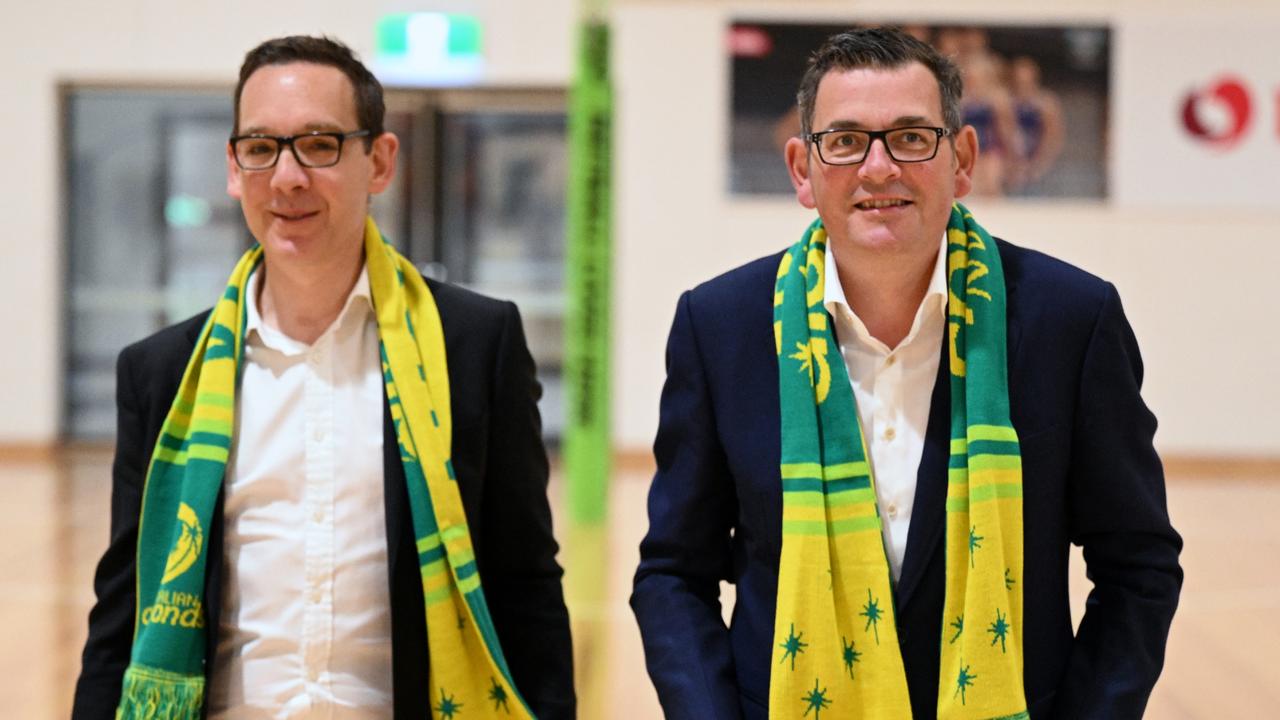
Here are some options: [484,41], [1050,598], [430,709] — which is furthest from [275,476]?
[484,41]

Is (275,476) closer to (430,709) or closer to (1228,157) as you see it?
(430,709)

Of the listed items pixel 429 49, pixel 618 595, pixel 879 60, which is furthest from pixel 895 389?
pixel 429 49

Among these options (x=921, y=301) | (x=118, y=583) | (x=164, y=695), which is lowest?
(x=164, y=695)

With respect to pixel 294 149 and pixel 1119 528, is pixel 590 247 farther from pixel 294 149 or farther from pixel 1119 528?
pixel 1119 528

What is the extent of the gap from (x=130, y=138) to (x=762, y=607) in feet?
34.6

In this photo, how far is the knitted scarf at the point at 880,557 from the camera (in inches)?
70.5

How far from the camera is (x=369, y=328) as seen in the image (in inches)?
87.8

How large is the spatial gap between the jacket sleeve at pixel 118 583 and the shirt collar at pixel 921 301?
3.60 feet

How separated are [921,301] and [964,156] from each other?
216 mm

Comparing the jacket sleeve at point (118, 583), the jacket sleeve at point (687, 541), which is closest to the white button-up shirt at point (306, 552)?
the jacket sleeve at point (118, 583)

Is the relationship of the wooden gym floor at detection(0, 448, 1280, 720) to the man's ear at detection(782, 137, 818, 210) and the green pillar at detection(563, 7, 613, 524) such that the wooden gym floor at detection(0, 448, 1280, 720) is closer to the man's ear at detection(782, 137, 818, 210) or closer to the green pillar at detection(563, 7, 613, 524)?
the green pillar at detection(563, 7, 613, 524)

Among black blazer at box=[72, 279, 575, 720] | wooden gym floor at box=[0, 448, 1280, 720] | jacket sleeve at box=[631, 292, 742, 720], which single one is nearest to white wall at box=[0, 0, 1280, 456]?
wooden gym floor at box=[0, 448, 1280, 720]

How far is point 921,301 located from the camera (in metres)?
1.94

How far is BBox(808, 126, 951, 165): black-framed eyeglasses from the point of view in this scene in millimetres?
1835
